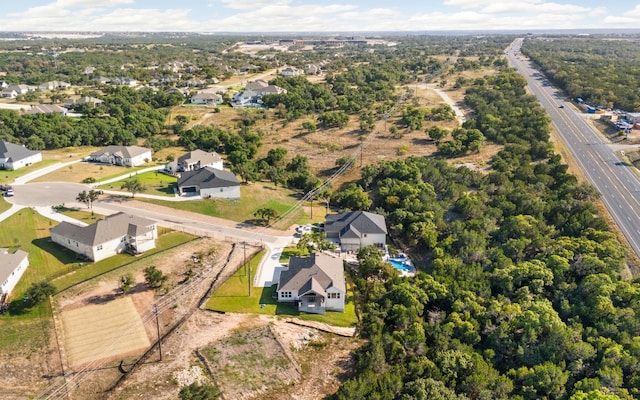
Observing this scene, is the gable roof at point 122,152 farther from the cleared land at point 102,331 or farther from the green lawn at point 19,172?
the cleared land at point 102,331

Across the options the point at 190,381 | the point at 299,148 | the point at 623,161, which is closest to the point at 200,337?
the point at 190,381

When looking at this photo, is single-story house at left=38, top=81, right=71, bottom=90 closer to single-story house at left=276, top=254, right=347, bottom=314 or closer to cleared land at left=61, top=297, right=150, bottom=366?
cleared land at left=61, top=297, right=150, bottom=366

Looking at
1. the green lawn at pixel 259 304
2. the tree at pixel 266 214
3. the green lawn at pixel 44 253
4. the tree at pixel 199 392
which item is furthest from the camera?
the tree at pixel 266 214

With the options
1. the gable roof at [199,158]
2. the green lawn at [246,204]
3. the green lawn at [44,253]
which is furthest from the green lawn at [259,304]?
the gable roof at [199,158]

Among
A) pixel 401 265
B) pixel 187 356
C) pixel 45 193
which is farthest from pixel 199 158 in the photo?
pixel 187 356

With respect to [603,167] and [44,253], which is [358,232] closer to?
[44,253]

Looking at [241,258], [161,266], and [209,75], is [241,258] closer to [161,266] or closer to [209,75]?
[161,266]
